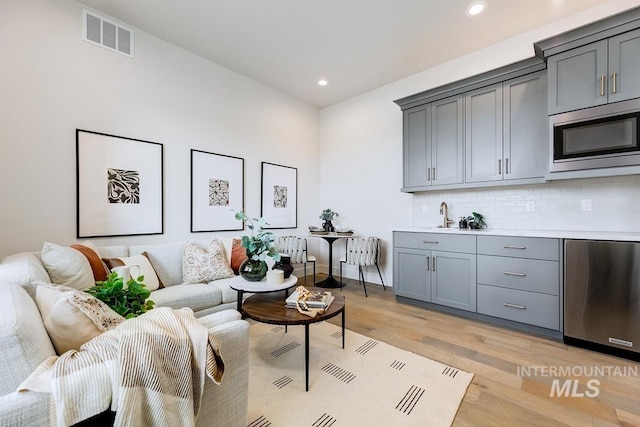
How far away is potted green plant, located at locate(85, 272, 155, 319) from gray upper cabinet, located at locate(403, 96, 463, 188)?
3.23m

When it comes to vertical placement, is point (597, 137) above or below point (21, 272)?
above

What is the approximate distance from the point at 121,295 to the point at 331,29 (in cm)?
309

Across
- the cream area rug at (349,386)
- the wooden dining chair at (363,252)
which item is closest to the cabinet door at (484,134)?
the wooden dining chair at (363,252)

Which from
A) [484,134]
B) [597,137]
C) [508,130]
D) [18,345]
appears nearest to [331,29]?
[484,134]

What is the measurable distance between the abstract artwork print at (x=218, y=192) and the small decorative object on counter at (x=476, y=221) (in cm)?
311

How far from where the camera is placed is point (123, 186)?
2.83m

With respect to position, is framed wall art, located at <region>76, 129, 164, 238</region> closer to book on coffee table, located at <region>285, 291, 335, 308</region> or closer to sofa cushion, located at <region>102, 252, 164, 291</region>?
sofa cushion, located at <region>102, 252, 164, 291</region>

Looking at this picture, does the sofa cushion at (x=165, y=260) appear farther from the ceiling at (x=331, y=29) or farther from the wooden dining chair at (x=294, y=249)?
the ceiling at (x=331, y=29)

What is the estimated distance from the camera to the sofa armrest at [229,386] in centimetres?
110

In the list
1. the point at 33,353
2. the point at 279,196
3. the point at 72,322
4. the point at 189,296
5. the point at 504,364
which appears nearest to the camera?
the point at 33,353

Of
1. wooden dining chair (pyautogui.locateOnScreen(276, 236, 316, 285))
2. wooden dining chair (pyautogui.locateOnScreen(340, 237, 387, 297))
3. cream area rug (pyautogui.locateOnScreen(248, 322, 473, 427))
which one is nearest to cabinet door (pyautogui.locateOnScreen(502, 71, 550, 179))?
wooden dining chair (pyautogui.locateOnScreen(340, 237, 387, 297))

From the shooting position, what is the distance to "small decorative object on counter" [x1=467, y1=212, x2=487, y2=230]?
328cm

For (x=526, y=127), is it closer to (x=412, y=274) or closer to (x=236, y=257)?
(x=412, y=274)

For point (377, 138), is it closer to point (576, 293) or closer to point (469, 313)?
point (469, 313)
